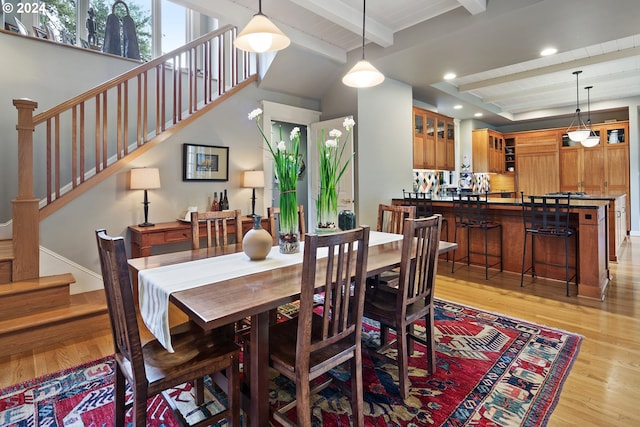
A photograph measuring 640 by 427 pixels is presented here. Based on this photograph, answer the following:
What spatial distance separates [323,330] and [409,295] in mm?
737

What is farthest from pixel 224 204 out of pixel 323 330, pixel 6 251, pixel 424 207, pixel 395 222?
pixel 323 330

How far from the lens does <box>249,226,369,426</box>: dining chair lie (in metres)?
1.35

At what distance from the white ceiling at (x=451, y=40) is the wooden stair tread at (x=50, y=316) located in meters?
2.96

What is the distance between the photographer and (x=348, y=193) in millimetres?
4840

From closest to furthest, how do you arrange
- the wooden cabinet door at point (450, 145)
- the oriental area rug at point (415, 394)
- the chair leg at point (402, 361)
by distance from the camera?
1. the oriental area rug at point (415, 394)
2. the chair leg at point (402, 361)
3. the wooden cabinet door at point (450, 145)

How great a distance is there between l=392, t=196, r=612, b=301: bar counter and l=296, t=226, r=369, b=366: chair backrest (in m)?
3.19

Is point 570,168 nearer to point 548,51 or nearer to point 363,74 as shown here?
point 548,51

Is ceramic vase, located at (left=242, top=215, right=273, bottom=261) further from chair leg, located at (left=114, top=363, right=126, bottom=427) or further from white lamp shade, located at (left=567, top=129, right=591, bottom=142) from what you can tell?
white lamp shade, located at (left=567, top=129, right=591, bottom=142)

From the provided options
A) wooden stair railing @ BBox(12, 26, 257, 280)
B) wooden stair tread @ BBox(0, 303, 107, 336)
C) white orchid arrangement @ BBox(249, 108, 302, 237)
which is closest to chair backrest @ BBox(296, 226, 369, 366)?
white orchid arrangement @ BBox(249, 108, 302, 237)

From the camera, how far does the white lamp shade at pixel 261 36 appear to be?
2.03 m

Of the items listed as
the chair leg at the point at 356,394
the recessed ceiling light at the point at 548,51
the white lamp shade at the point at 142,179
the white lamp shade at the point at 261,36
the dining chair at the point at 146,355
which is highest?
the recessed ceiling light at the point at 548,51

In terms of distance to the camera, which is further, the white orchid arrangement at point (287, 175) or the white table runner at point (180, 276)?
the white orchid arrangement at point (287, 175)

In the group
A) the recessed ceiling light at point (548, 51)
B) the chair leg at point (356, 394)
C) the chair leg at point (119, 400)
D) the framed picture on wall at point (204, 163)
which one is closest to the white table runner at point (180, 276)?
the chair leg at point (119, 400)

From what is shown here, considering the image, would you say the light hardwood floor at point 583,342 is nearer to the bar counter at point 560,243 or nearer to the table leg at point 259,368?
the bar counter at point 560,243
